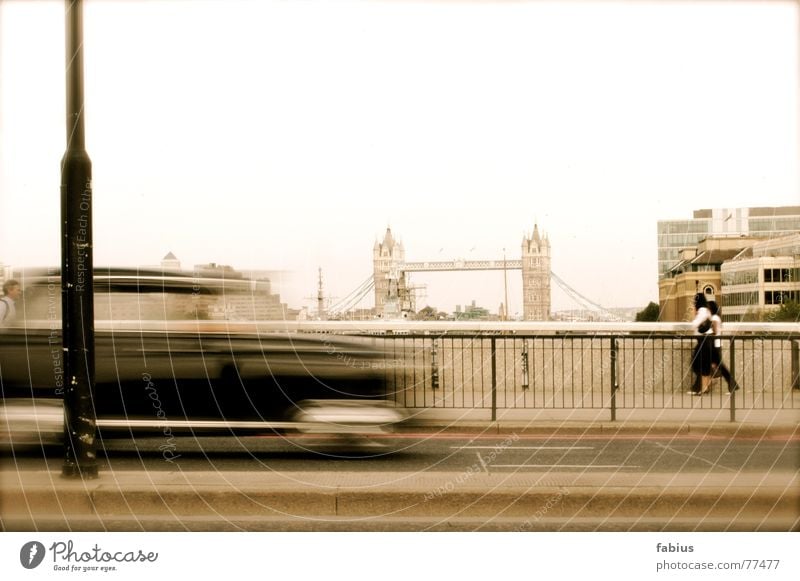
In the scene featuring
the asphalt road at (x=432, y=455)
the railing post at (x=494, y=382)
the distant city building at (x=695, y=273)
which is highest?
the distant city building at (x=695, y=273)

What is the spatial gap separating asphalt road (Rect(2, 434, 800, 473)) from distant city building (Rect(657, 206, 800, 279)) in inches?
78.4

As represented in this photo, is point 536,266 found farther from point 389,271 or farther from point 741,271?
point 741,271

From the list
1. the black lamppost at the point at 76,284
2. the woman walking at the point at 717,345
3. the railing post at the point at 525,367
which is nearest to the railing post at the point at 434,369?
the railing post at the point at 525,367

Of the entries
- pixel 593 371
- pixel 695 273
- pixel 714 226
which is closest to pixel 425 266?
pixel 714 226

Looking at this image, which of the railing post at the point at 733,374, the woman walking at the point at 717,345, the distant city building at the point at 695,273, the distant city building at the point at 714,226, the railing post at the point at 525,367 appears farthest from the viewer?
the railing post at the point at 525,367

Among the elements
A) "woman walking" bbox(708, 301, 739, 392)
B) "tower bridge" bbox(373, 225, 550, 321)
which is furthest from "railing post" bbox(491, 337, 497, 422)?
"tower bridge" bbox(373, 225, 550, 321)

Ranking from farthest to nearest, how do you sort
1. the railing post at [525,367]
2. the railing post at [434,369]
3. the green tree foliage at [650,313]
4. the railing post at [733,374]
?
1. the railing post at [525,367]
2. the railing post at [434,369]
3. the railing post at [733,374]
4. the green tree foliage at [650,313]

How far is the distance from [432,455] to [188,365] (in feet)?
8.45

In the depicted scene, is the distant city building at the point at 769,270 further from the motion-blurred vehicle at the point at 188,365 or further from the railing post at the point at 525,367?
the motion-blurred vehicle at the point at 188,365

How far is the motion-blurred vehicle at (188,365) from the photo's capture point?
6.86m

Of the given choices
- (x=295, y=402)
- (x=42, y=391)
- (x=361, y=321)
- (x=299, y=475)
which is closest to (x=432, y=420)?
(x=361, y=321)

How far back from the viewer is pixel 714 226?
6238 mm

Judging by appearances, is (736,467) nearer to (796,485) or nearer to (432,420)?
(796,485)

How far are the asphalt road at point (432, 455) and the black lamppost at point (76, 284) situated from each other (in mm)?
1128
